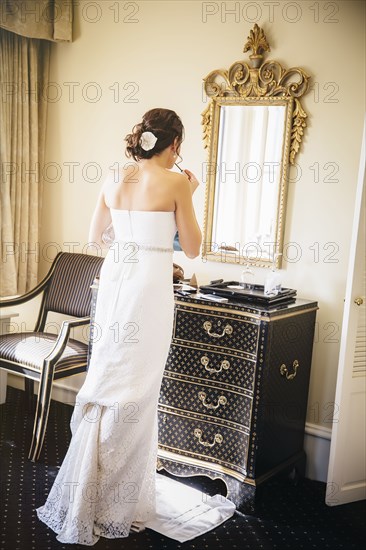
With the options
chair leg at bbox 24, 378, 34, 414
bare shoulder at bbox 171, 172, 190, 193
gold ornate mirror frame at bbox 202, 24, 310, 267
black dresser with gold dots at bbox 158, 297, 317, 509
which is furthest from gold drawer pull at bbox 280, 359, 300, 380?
chair leg at bbox 24, 378, 34, 414

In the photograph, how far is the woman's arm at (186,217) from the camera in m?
2.77

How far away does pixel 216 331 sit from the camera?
122 inches

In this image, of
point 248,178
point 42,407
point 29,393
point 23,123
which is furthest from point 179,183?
point 29,393

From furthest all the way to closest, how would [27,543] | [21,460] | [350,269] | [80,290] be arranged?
[80,290]
[21,460]
[350,269]
[27,543]

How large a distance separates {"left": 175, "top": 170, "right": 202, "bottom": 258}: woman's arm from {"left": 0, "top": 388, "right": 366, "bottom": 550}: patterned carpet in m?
1.31

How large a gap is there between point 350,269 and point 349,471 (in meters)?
1.08

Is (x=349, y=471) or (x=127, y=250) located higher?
(x=127, y=250)

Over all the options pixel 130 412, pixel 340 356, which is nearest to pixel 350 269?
pixel 340 356

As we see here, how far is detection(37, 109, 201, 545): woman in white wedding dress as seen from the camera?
2.73 meters

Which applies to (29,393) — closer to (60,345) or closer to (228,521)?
(60,345)

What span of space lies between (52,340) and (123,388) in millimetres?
1206

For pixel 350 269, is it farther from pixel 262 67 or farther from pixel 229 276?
pixel 262 67

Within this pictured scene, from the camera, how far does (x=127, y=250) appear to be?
2793mm

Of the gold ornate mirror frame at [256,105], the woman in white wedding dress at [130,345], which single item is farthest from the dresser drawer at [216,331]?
the gold ornate mirror frame at [256,105]
